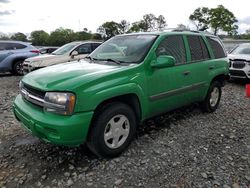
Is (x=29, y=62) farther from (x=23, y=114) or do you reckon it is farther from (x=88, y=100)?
(x=88, y=100)

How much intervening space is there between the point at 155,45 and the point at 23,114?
215cm

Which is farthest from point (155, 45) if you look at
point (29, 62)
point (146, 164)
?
point (29, 62)

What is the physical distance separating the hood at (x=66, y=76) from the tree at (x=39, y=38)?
44.4 meters

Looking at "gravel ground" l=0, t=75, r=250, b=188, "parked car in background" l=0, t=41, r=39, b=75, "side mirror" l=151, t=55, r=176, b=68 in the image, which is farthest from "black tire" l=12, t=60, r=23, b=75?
"side mirror" l=151, t=55, r=176, b=68

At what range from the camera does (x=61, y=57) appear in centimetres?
924

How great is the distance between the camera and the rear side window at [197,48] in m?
4.80

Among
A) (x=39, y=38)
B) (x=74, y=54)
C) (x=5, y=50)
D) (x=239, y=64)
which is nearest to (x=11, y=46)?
(x=5, y=50)

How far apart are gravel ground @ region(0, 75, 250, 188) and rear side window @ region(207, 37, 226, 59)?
1.48 metres

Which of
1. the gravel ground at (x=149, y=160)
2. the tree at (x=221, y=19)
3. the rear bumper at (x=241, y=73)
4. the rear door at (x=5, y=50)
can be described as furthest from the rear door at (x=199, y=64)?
the tree at (x=221, y=19)

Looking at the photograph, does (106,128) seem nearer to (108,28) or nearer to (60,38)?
(108,28)

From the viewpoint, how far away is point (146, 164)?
3451 mm

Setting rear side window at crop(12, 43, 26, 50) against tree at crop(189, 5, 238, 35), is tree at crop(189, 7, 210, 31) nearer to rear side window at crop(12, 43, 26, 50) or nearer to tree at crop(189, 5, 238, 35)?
tree at crop(189, 5, 238, 35)

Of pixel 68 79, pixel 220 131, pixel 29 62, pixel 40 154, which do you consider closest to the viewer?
pixel 68 79

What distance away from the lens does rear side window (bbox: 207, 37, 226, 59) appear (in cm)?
544
